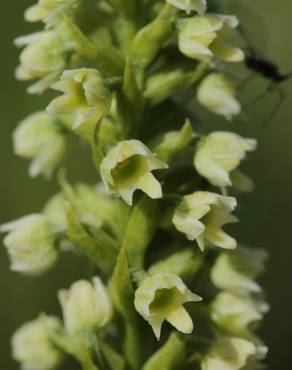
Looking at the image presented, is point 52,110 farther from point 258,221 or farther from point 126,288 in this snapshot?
point 258,221

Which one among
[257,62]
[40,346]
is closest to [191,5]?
[257,62]

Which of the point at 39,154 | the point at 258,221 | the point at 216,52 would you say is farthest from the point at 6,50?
the point at 216,52

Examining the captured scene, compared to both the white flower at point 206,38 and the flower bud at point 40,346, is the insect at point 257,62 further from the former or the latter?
the flower bud at point 40,346

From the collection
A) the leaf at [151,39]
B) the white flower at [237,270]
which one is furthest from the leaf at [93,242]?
the leaf at [151,39]

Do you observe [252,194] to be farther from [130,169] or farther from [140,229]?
[130,169]

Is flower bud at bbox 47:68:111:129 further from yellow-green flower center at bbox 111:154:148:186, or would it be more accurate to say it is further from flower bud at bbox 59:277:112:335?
flower bud at bbox 59:277:112:335
